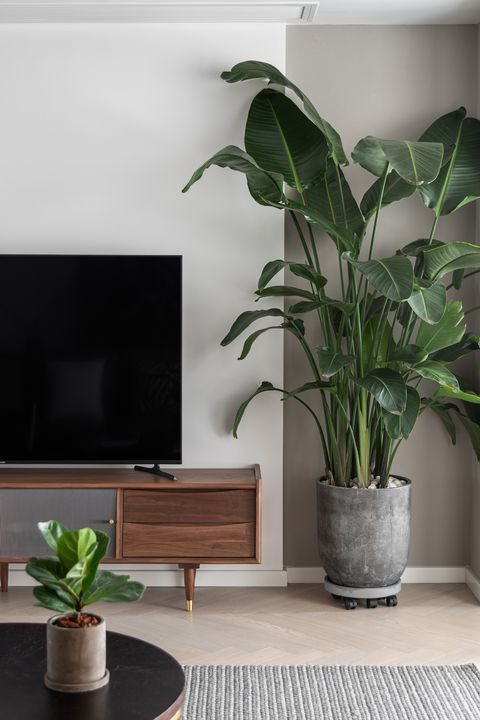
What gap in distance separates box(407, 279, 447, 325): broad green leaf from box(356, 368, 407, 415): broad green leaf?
0.28 meters

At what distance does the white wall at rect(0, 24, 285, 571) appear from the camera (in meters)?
3.69

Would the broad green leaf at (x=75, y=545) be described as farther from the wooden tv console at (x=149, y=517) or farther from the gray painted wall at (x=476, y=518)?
the gray painted wall at (x=476, y=518)

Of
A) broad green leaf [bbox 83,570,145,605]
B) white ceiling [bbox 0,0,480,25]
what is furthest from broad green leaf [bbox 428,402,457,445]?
broad green leaf [bbox 83,570,145,605]

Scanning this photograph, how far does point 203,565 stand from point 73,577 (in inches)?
81.2

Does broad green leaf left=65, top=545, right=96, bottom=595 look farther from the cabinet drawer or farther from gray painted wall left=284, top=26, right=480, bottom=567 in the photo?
gray painted wall left=284, top=26, right=480, bottom=567

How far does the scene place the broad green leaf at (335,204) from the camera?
3.47 m

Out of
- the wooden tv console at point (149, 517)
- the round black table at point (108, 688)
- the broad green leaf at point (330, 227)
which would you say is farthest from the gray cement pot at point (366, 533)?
the round black table at point (108, 688)

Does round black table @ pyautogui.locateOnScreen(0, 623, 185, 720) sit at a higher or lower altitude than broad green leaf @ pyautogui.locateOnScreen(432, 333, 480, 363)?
lower

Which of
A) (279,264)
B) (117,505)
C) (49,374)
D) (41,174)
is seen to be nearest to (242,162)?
(279,264)

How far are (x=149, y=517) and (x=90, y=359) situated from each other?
70 cm

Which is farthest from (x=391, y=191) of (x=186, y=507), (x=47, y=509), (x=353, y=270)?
(x=47, y=509)

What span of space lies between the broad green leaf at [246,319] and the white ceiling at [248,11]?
124 centimetres

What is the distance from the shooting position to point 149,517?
3.42 metres

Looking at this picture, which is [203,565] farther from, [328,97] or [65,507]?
[328,97]
